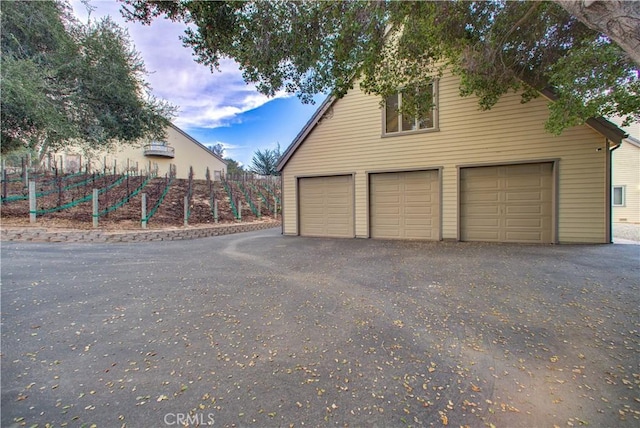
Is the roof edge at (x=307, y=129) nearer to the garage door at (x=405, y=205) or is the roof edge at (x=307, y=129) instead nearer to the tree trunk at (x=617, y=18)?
the garage door at (x=405, y=205)

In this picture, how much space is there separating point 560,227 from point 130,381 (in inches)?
351

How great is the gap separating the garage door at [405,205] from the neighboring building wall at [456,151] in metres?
0.25

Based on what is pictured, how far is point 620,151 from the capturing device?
44.7 feet

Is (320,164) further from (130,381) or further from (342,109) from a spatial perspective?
(130,381)

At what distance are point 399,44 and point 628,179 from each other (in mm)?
15192

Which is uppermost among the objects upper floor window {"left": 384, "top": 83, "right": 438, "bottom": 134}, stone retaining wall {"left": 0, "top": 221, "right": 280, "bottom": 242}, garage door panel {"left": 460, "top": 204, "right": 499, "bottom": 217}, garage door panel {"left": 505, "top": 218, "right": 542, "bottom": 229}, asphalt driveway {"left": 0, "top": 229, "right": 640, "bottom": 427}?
upper floor window {"left": 384, "top": 83, "right": 438, "bottom": 134}

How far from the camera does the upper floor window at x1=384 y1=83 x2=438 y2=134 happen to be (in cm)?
793

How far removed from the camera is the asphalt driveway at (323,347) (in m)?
1.71

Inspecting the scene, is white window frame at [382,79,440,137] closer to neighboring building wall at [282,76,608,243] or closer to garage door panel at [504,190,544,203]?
neighboring building wall at [282,76,608,243]

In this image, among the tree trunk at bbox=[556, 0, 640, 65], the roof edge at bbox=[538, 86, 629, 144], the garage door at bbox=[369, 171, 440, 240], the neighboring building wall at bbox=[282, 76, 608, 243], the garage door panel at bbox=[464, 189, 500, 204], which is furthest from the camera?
the garage door at bbox=[369, 171, 440, 240]

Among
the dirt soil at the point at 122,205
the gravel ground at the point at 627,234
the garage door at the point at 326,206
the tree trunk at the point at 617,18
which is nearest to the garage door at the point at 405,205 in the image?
the garage door at the point at 326,206

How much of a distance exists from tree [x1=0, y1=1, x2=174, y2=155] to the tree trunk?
12020 millimetres

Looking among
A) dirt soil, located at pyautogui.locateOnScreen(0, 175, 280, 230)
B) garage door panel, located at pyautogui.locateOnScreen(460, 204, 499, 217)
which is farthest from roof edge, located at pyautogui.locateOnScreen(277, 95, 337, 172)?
garage door panel, located at pyautogui.locateOnScreen(460, 204, 499, 217)

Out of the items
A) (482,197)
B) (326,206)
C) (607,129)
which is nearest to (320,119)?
(326,206)
